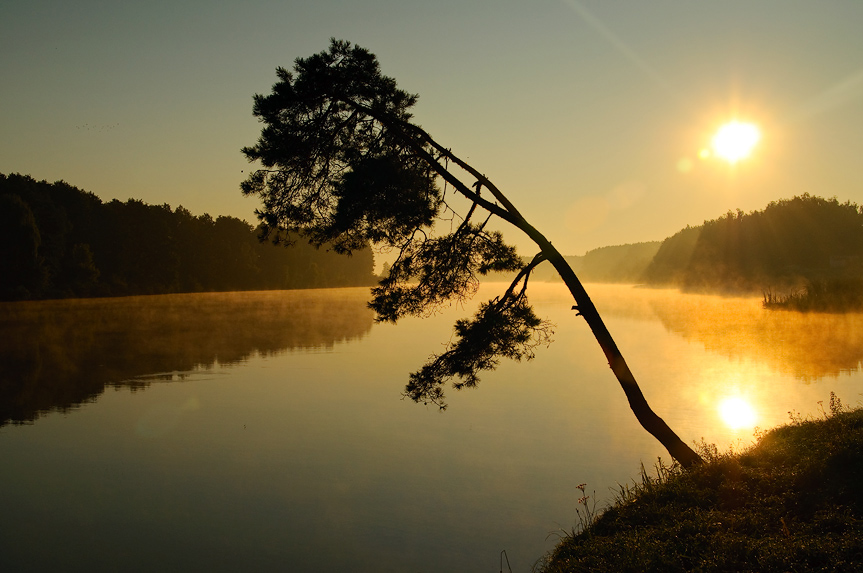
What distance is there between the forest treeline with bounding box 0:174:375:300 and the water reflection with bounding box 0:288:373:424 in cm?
699

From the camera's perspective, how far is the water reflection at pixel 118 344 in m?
20.1

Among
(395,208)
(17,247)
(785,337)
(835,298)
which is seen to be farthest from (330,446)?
(17,247)

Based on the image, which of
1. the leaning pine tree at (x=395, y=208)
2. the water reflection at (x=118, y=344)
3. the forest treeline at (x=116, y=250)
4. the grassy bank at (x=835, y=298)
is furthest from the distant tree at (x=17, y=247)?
the grassy bank at (x=835, y=298)

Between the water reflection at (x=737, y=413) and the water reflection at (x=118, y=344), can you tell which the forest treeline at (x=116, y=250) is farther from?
the water reflection at (x=737, y=413)

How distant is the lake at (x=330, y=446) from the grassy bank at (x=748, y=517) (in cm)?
157

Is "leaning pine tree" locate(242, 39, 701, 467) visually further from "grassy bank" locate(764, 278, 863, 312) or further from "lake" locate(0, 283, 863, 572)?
"grassy bank" locate(764, 278, 863, 312)

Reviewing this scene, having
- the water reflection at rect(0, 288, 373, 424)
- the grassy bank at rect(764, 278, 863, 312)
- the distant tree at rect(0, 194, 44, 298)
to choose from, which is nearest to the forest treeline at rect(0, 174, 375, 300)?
the distant tree at rect(0, 194, 44, 298)

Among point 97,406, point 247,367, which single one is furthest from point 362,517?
point 247,367

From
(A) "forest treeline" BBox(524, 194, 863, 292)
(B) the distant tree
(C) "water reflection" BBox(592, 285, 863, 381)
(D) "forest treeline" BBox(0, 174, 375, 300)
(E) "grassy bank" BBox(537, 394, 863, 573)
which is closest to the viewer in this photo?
(E) "grassy bank" BBox(537, 394, 863, 573)

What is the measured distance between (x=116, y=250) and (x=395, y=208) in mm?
83882

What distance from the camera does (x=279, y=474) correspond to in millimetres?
11938

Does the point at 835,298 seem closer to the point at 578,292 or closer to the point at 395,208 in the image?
the point at 578,292

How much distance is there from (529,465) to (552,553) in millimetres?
4069

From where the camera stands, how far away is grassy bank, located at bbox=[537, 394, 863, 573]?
604 cm
